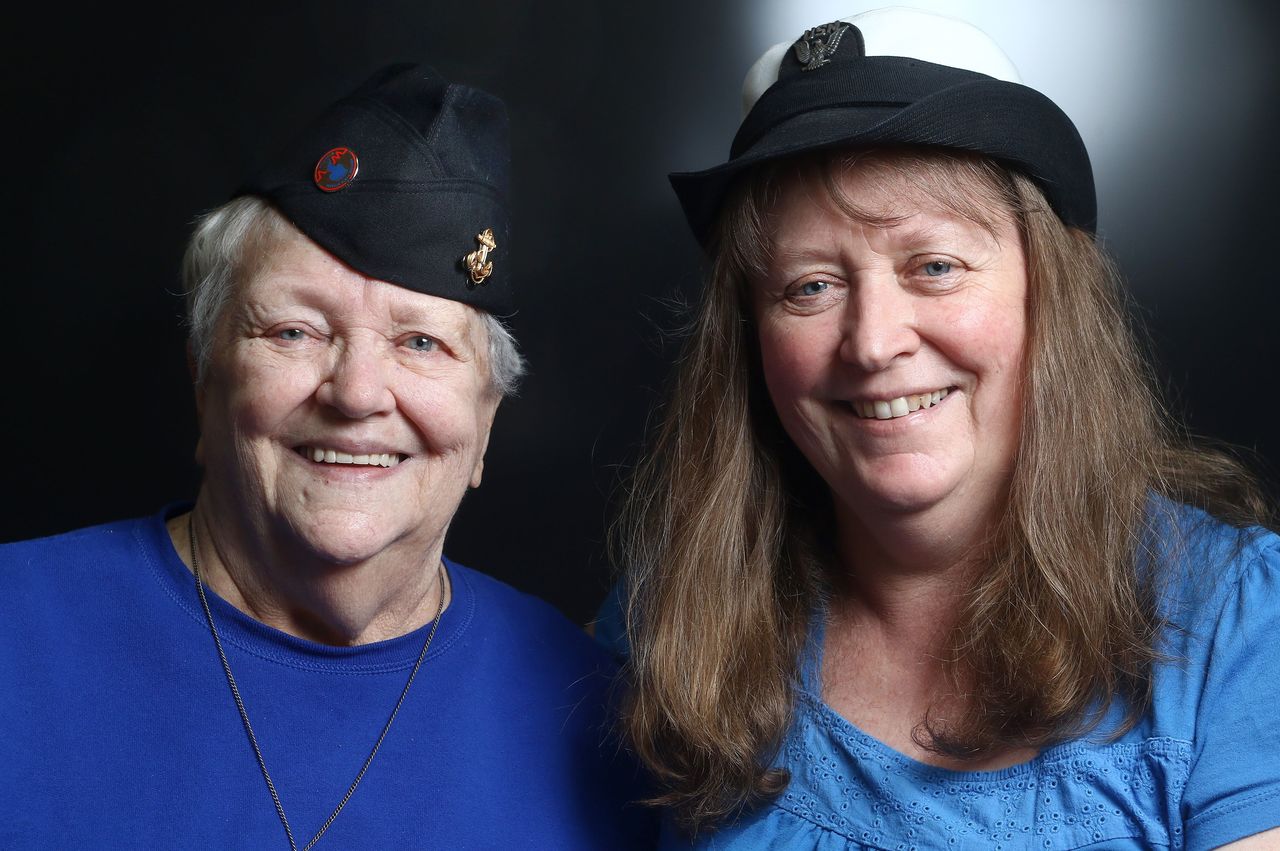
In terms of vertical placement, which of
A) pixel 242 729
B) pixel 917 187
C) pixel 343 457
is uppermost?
pixel 917 187

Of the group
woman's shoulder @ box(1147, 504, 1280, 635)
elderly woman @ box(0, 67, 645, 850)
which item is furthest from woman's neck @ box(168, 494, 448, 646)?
woman's shoulder @ box(1147, 504, 1280, 635)

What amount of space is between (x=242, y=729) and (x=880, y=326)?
1.22 metres

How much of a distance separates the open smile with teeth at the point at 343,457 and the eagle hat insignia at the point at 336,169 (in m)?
0.44

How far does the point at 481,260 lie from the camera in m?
2.37

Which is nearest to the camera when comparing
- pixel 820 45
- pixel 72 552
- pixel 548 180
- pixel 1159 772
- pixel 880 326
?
pixel 1159 772

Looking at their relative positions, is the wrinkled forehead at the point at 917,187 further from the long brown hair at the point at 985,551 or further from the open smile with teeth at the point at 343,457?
the open smile with teeth at the point at 343,457

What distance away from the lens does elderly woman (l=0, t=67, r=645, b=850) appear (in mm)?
2180

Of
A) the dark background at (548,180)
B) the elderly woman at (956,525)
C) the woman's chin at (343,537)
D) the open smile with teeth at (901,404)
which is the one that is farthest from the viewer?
the dark background at (548,180)

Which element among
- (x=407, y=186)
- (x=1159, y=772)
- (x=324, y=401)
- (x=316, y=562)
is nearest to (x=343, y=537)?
(x=316, y=562)

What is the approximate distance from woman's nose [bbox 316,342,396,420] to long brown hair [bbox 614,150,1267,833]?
1.92 ft

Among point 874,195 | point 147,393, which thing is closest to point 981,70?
point 874,195

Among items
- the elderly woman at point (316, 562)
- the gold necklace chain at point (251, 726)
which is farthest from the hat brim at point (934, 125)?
the gold necklace chain at point (251, 726)

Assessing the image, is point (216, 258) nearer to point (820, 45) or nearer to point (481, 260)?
point (481, 260)

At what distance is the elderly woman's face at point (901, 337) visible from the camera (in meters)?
2.11
